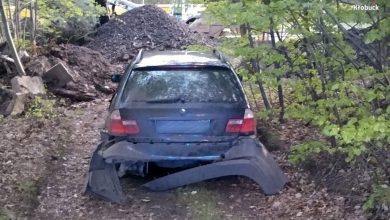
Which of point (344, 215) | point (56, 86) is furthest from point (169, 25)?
point (344, 215)

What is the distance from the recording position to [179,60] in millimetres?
7199

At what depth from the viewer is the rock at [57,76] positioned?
13430 millimetres

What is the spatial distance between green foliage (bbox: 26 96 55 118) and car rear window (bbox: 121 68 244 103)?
15.9 ft

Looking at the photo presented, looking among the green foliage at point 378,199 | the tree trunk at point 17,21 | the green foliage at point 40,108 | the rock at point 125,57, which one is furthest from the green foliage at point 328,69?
the rock at point 125,57

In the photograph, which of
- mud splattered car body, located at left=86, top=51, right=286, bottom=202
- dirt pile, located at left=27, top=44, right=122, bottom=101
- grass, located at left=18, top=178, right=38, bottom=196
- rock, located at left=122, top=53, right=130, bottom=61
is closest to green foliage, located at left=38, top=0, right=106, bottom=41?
dirt pile, located at left=27, top=44, right=122, bottom=101

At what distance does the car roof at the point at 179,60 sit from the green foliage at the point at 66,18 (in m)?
8.01

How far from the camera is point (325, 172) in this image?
736cm

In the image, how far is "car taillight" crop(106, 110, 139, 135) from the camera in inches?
260

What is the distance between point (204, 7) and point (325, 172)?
424cm

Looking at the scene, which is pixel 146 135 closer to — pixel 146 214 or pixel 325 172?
pixel 146 214

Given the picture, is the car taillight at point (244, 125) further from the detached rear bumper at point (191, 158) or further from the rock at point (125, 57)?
the rock at point (125, 57)

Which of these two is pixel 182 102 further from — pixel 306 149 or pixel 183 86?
pixel 306 149

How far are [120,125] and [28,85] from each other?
629 centimetres

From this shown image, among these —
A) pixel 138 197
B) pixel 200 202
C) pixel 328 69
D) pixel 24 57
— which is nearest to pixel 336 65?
pixel 328 69
